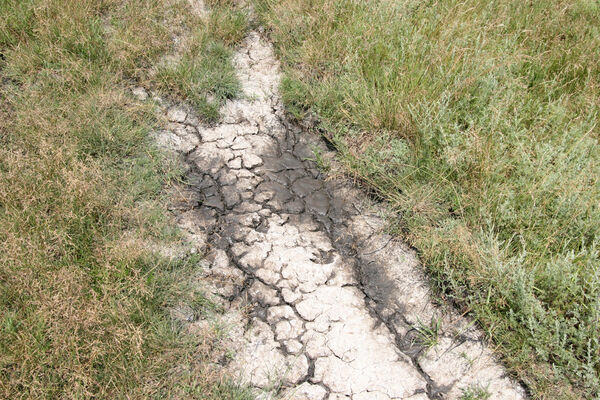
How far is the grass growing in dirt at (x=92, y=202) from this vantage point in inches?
88.6

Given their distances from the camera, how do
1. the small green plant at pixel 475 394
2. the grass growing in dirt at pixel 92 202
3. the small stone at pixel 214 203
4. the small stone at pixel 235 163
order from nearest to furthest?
the grass growing in dirt at pixel 92 202 < the small green plant at pixel 475 394 < the small stone at pixel 214 203 < the small stone at pixel 235 163

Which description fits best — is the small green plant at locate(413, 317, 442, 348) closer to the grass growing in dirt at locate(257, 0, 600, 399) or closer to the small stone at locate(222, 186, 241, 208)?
the grass growing in dirt at locate(257, 0, 600, 399)

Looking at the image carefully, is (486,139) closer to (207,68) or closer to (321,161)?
(321,161)

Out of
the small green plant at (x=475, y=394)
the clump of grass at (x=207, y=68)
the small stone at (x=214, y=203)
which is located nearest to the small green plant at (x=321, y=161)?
the small stone at (x=214, y=203)

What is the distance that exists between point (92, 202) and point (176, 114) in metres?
1.17

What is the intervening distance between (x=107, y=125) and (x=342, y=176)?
5.46 feet

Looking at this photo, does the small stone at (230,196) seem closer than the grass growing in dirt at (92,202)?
No

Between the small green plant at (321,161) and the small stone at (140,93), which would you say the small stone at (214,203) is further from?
the small stone at (140,93)

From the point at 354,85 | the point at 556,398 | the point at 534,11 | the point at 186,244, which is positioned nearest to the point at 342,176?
the point at 354,85

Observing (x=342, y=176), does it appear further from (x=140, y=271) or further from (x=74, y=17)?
(x=74, y=17)

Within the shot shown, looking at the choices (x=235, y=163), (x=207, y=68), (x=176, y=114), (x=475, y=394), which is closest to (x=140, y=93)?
(x=176, y=114)

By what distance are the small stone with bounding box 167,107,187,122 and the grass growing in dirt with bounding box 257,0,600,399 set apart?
847 mm

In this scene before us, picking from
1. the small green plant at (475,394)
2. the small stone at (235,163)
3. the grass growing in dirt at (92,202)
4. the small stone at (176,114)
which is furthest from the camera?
the small stone at (176,114)

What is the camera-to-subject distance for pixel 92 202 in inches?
111
